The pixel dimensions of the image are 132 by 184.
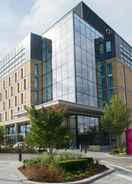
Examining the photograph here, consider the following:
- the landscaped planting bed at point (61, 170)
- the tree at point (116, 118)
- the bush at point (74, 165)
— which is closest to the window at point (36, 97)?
the tree at point (116, 118)

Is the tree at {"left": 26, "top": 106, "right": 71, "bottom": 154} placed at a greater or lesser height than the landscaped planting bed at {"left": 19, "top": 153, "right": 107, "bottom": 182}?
greater

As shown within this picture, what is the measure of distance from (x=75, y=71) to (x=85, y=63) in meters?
4.46

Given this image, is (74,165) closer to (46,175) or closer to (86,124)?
(46,175)

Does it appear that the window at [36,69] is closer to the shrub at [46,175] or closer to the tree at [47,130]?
the tree at [47,130]

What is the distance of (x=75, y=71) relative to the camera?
58344mm

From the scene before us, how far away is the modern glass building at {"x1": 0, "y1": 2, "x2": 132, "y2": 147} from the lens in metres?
58.6

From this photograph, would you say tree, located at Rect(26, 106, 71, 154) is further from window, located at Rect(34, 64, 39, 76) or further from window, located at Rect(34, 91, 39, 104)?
window, located at Rect(34, 64, 39, 76)

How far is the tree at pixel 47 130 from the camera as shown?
23234mm

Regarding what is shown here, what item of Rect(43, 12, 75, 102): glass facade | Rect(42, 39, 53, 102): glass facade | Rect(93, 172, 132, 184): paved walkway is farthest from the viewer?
Rect(42, 39, 53, 102): glass facade

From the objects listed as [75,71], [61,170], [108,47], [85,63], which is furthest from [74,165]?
[108,47]

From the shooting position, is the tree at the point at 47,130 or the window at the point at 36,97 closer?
the tree at the point at 47,130

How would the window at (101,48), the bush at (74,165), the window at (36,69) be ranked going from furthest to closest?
the window at (36,69) → the window at (101,48) → the bush at (74,165)

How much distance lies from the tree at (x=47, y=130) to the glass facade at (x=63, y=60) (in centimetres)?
3345

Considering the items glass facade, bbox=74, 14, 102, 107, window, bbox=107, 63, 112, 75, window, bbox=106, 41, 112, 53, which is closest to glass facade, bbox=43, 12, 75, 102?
glass facade, bbox=74, 14, 102, 107
